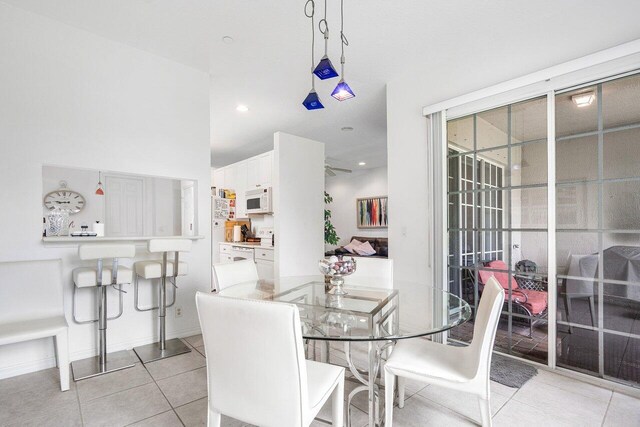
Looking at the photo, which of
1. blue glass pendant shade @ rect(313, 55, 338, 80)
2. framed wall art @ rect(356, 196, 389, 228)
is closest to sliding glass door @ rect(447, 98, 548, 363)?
blue glass pendant shade @ rect(313, 55, 338, 80)

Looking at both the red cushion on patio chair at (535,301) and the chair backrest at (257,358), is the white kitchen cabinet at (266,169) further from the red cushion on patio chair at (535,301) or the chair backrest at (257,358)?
the chair backrest at (257,358)

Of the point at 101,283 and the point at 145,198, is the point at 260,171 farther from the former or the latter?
the point at 101,283

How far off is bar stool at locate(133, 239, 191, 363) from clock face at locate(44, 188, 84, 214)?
79 centimetres

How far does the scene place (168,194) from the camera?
3287 millimetres

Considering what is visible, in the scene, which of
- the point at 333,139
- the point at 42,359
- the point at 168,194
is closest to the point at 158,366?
the point at 42,359

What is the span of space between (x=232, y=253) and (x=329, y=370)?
449 centimetres

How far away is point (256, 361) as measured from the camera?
3.72 ft

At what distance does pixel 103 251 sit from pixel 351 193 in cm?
650

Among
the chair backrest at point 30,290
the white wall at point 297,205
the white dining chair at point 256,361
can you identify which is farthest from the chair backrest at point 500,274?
the chair backrest at point 30,290

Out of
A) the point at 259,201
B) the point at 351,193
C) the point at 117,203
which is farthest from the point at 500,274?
the point at 351,193

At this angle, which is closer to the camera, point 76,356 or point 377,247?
point 76,356

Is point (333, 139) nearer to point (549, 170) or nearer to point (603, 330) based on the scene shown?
point (549, 170)

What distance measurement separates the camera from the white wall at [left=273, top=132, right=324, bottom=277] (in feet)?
13.9

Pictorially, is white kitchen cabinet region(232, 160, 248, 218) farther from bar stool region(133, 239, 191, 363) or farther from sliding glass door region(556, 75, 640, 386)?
sliding glass door region(556, 75, 640, 386)
